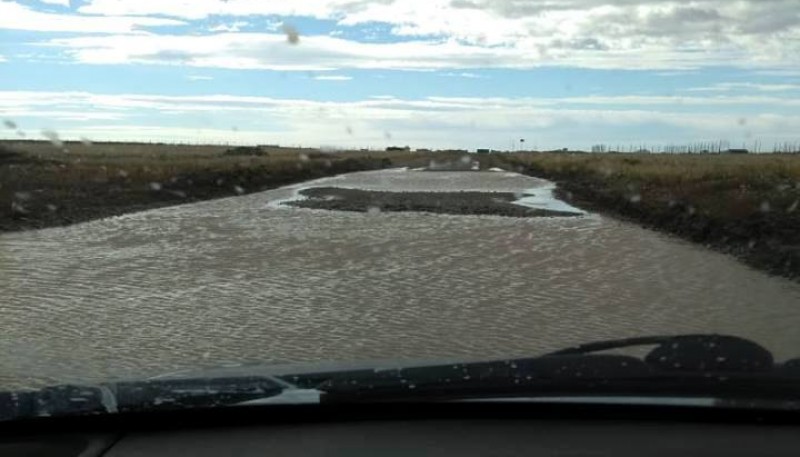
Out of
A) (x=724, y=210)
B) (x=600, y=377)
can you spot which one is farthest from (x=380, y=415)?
(x=724, y=210)

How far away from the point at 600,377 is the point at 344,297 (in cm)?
737

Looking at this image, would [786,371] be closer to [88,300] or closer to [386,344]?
[386,344]

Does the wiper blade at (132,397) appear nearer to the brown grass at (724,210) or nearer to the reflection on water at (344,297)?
the reflection on water at (344,297)

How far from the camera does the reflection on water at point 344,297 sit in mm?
7859

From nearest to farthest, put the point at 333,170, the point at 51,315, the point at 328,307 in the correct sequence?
1. the point at 51,315
2. the point at 328,307
3. the point at 333,170

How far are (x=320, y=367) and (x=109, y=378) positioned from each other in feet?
9.88

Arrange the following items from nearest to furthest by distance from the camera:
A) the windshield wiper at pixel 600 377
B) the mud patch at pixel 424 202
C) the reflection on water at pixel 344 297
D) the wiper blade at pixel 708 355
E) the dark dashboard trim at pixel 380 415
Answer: the dark dashboard trim at pixel 380 415
the windshield wiper at pixel 600 377
the wiper blade at pixel 708 355
the reflection on water at pixel 344 297
the mud patch at pixel 424 202

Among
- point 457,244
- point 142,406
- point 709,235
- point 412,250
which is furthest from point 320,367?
point 709,235

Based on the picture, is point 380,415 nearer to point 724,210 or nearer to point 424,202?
point 724,210

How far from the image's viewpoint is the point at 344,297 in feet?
35.2

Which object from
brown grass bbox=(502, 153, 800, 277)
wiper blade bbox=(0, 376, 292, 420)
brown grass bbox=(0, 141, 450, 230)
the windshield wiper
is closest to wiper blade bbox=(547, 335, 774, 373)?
the windshield wiper

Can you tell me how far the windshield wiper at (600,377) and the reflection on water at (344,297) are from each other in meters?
3.69

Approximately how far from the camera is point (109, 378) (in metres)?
6.68

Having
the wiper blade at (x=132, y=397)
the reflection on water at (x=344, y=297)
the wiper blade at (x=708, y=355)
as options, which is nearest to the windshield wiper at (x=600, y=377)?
the wiper blade at (x=708, y=355)
